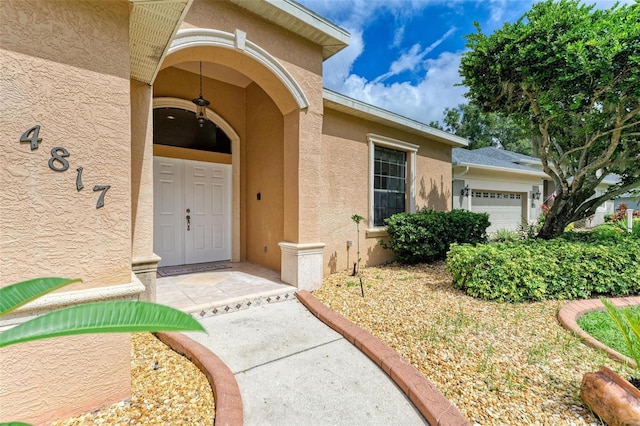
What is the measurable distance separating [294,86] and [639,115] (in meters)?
7.09

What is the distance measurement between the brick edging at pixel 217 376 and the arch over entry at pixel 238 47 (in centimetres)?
370

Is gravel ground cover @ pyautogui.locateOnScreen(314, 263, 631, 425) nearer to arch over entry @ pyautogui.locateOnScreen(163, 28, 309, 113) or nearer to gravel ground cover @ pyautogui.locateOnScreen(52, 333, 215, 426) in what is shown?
gravel ground cover @ pyautogui.locateOnScreen(52, 333, 215, 426)

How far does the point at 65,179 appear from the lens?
82.9 inches

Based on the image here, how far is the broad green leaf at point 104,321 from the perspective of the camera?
0.88 metres

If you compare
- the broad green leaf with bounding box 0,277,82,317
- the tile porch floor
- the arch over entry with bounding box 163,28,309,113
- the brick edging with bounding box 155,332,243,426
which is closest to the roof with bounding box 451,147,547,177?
the arch over entry with bounding box 163,28,309,113

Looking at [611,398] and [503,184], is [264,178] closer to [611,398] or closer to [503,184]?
[611,398]

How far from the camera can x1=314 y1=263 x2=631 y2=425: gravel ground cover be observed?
7.77 feet

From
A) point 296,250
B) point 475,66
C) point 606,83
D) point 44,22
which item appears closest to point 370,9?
point 475,66

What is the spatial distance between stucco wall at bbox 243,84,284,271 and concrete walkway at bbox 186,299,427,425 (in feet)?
7.47

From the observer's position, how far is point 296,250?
494 cm

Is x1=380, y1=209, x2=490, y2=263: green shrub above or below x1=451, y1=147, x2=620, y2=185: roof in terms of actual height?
below

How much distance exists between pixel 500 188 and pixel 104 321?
1420 centimetres

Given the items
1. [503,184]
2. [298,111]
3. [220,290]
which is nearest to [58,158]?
[220,290]

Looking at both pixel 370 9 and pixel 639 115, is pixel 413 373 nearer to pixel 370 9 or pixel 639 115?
pixel 639 115
